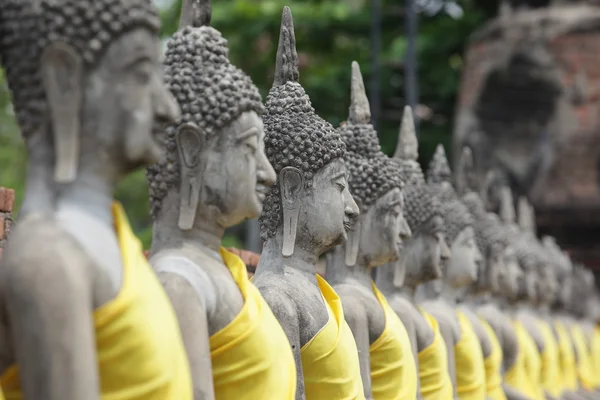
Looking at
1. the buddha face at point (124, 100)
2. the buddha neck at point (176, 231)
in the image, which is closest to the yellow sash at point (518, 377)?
the buddha neck at point (176, 231)

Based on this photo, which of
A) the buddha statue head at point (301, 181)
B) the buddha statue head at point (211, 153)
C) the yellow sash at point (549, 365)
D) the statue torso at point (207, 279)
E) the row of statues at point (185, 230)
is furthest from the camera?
the yellow sash at point (549, 365)

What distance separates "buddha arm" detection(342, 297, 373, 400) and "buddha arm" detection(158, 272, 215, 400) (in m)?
2.17

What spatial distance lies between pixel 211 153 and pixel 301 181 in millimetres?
1387

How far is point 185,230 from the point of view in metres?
4.36

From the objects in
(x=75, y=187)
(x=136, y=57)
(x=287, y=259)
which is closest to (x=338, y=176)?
(x=287, y=259)

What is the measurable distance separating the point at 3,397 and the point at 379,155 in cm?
368

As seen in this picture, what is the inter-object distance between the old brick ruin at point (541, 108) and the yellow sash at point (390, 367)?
12.1 m

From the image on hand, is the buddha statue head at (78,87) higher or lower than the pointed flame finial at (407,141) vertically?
lower

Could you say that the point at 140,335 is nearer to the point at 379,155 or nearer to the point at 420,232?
the point at 379,155

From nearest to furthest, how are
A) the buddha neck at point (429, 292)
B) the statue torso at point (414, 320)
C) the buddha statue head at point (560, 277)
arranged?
the statue torso at point (414, 320) < the buddha neck at point (429, 292) < the buddha statue head at point (560, 277)

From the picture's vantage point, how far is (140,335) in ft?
11.4

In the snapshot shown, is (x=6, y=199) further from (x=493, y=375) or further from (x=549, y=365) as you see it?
(x=549, y=365)

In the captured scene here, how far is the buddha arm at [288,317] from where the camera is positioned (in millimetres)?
5172

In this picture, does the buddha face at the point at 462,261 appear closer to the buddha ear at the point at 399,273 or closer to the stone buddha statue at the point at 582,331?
the buddha ear at the point at 399,273
